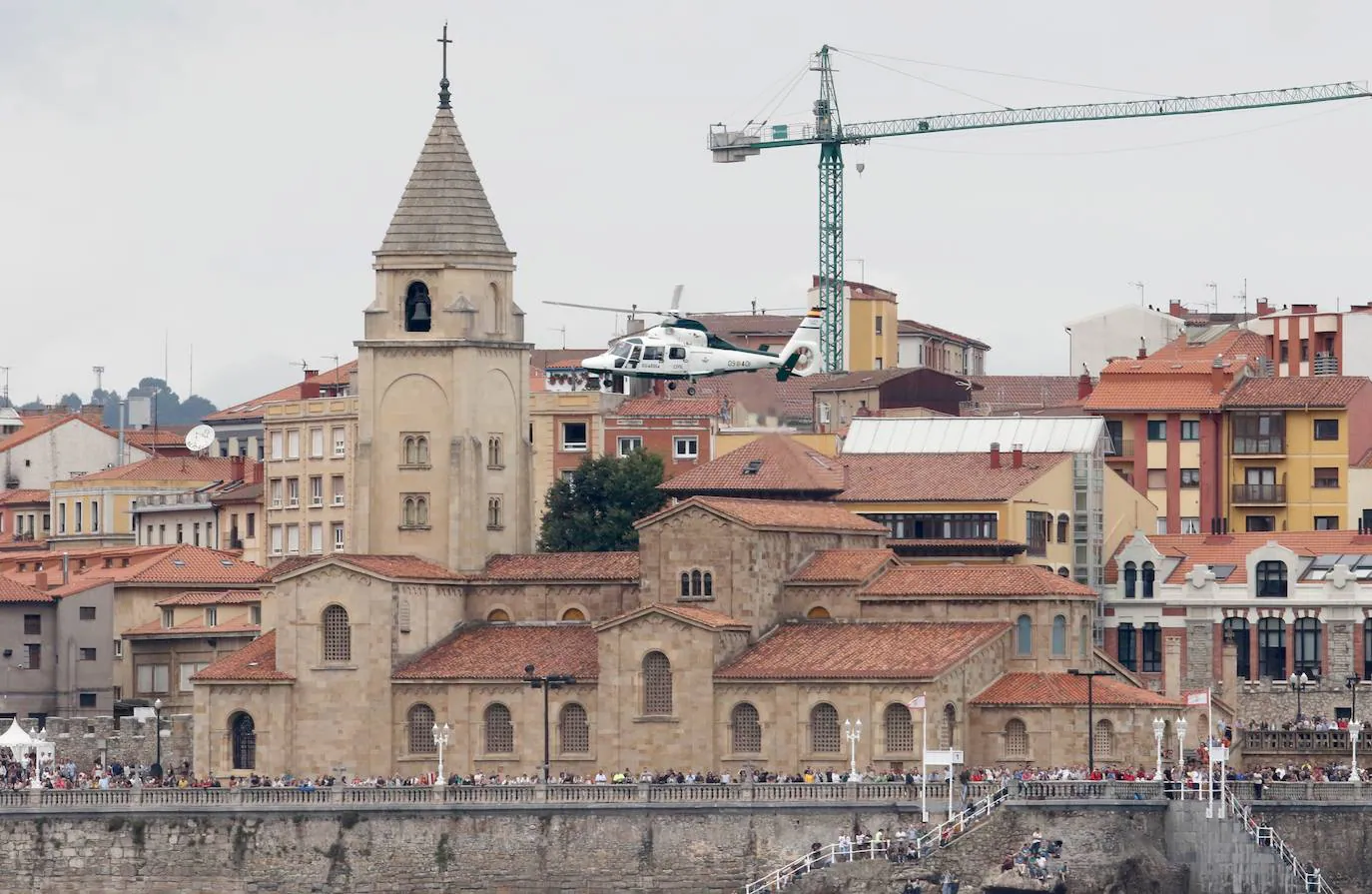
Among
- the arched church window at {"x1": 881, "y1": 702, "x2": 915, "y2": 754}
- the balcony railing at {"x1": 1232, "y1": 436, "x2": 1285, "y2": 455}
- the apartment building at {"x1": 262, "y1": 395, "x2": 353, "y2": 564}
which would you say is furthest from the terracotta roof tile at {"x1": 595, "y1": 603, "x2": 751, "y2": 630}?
the apartment building at {"x1": 262, "y1": 395, "x2": 353, "y2": 564}

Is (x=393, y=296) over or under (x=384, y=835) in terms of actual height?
over

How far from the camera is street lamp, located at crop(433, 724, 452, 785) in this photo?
12069 centimetres

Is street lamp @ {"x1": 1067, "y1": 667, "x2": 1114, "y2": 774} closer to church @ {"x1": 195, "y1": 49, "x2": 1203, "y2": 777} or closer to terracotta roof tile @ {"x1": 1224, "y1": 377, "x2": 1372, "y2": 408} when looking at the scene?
church @ {"x1": 195, "y1": 49, "x2": 1203, "y2": 777}

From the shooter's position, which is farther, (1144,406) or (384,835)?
(1144,406)

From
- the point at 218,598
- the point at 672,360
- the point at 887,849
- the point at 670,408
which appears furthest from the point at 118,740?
the point at 887,849

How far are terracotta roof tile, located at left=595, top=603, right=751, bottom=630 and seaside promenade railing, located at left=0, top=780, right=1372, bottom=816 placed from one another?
764 cm

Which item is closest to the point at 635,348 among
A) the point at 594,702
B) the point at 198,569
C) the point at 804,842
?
the point at 198,569

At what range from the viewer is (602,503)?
499 ft

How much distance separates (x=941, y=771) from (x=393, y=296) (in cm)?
2555

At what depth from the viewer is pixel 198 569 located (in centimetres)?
15362

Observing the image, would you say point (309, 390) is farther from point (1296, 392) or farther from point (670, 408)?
point (1296, 392)

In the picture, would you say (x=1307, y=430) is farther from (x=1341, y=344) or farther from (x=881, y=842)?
(x=881, y=842)

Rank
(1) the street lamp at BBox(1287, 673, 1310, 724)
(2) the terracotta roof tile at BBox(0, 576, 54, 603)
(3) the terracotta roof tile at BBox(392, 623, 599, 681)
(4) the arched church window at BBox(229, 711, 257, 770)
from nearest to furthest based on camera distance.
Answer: (3) the terracotta roof tile at BBox(392, 623, 599, 681) < (4) the arched church window at BBox(229, 711, 257, 770) < (1) the street lamp at BBox(1287, 673, 1310, 724) < (2) the terracotta roof tile at BBox(0, 576, 54, 603)

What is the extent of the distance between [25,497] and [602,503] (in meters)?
45.6
